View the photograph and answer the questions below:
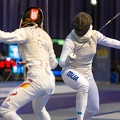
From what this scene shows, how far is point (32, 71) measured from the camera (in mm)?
3064

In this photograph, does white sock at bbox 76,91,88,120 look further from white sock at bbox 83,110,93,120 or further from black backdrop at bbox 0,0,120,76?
black backdrop at bbox 0,0,120,76

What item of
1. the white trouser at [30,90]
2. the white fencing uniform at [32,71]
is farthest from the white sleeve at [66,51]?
the white trouser at [30,90]

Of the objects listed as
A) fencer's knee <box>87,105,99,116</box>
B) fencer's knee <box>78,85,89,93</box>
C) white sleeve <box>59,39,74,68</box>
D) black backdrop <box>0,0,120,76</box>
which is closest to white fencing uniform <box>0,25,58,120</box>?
white sleeve <box>59,39,74,68</box>

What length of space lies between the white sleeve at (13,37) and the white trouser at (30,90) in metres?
0.22

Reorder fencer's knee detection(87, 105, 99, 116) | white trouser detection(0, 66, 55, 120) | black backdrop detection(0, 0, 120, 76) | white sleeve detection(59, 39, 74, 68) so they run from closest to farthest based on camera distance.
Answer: white trouser detection(0, 66, 55, 120) < white sleeve detection(59, 39, 74, 68) < fencer's knee detection(87, 105, 99, 116) < black backdrop detection(0, 0, 120, 76)

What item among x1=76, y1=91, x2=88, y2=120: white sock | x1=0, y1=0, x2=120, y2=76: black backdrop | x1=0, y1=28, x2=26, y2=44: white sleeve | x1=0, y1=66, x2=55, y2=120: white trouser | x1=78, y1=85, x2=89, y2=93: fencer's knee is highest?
x1=0, y1=28, x2=26, y2=44: white sleeve

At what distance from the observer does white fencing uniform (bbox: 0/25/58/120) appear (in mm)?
2955

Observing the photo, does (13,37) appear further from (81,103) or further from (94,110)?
(94,110)

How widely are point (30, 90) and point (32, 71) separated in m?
0.15

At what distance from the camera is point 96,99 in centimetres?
403

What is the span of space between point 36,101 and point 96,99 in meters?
0.94

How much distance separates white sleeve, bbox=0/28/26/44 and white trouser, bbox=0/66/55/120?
223mm

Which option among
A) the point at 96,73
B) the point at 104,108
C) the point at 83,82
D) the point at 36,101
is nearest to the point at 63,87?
the point at 104,108

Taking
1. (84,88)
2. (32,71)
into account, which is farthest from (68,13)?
(32,71)
